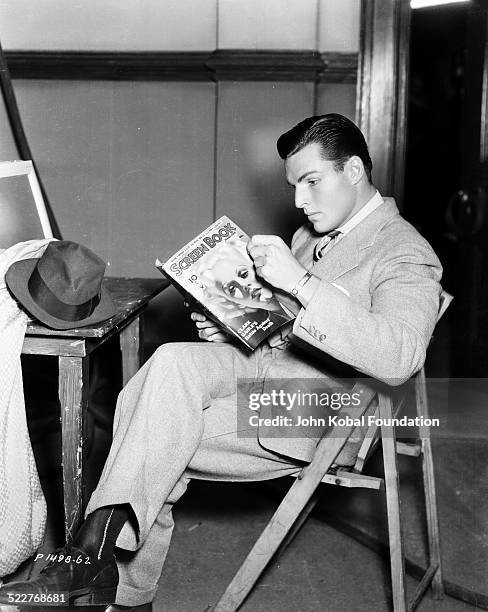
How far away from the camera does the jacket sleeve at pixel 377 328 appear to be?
192 centimetres

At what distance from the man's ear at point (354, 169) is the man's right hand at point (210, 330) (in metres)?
0.60

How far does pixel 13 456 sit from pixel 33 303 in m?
0.39

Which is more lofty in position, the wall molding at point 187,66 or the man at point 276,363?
the wall molding at point 187,66

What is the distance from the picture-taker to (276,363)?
95.9 inches

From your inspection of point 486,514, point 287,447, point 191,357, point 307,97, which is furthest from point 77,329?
point 307,97

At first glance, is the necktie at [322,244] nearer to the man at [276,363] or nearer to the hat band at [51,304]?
the man at [276,363]

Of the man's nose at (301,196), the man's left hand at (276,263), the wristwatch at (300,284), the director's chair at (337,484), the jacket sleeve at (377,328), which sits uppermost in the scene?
the man's nose at (301,196)

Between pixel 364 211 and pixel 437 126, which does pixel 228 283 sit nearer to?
pixel 364 211

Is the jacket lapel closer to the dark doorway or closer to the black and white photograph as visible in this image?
the black and white photograph

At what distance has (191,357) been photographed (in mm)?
2182

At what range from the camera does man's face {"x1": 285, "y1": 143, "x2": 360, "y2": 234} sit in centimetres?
234

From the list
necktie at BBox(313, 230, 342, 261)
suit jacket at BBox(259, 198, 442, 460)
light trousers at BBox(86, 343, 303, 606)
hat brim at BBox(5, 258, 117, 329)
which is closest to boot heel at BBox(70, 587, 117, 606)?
light trousers at BBox(86, 343, 303, 606)

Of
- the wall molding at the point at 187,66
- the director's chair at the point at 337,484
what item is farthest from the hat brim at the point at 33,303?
the wall molding at the point at 187,66

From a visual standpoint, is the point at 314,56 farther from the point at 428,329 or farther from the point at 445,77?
the point at 445,77
